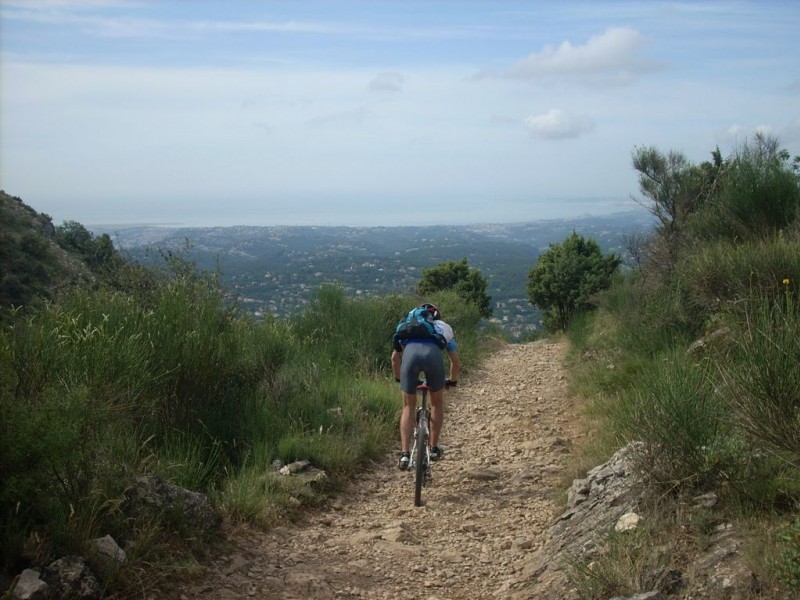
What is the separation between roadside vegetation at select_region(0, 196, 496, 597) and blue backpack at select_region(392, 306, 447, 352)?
137 centimetres

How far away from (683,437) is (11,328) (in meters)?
4.76

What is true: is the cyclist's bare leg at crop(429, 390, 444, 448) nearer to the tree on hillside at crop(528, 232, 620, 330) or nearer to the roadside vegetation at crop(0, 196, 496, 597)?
the roadside vegetation at crop(0, 196, 496, 597)

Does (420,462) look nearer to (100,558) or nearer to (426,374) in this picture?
(426,374)

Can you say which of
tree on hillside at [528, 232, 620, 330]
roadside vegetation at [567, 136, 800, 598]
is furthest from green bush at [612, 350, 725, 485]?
tree on hillside at [528, 232, 620, 330]

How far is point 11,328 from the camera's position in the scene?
541 centimetres

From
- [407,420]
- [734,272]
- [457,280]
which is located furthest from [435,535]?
[457,280]

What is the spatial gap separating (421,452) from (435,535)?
2.94 ft

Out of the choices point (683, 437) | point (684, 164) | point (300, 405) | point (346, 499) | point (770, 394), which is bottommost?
point (346, 499)

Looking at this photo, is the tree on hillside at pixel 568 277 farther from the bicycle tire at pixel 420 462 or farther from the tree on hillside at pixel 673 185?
the bicycle tire at pixel 420 462

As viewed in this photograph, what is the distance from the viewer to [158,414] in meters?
6.73

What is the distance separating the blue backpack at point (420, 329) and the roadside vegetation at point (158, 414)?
4.48 feet

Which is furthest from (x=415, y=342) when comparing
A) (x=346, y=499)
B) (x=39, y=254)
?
(x=39, y=254)

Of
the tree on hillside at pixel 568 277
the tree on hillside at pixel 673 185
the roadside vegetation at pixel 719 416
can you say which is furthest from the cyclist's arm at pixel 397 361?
the tree on hillside at pixel 568 277

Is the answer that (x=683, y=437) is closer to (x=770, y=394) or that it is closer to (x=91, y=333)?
(x=770, y=394)
